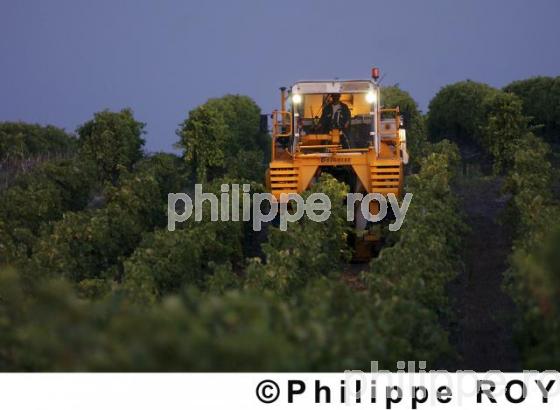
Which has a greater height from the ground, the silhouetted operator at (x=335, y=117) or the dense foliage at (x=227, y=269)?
the silhouetted operator at (x=335, y=117)

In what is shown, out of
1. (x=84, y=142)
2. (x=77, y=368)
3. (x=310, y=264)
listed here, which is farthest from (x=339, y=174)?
Answer: (x=77, y=368)

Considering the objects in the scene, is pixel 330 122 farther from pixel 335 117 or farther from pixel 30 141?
pixel 30 141

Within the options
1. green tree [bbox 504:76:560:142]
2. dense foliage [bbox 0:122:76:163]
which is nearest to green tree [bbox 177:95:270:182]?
dense foliage [bbox 0:122:76:163]

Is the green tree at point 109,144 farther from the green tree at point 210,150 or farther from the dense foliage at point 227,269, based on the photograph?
the green tree at point 210,150

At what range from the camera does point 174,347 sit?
5812 mm

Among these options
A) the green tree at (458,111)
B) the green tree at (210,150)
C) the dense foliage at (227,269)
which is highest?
the green tree at (458,111)

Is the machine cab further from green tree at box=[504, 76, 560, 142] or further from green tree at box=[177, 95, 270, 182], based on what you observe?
green tree at box=[504, 76, 560, 142]

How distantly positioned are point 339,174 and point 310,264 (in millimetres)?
5027

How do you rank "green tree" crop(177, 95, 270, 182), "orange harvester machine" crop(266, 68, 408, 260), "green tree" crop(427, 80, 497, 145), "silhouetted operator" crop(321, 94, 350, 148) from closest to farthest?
"orange harvester machine" crop(266, 68, 408, 260) → "silhouetted operator" crop(321, 94, 350, 148) → "green tree" crop(177, 95, 270, 182) → "green tree" crop(427, 80, 497, 145)

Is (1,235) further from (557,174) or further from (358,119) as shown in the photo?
(557,174)

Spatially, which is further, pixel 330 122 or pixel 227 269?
pixel 330 122

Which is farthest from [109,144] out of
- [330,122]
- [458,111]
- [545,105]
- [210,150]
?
[545,105]

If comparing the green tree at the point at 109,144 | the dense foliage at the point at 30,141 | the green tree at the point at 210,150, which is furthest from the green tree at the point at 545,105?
the dense foliage at the point at 30,141

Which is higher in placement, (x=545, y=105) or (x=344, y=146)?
(x=545, y=105)
